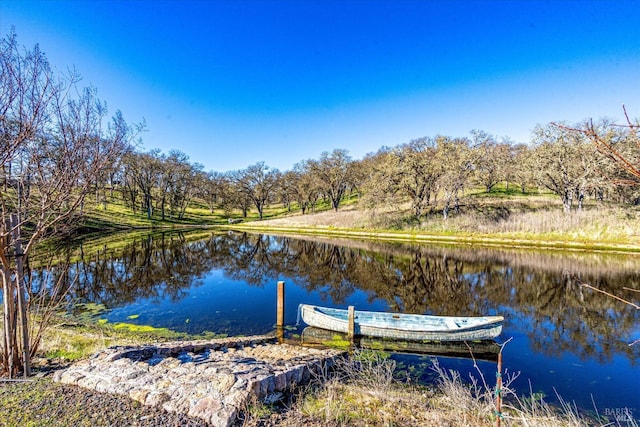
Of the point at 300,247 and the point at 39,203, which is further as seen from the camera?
the point at 300,247

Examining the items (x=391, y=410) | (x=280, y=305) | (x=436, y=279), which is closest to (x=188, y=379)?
(x=391, y=410)

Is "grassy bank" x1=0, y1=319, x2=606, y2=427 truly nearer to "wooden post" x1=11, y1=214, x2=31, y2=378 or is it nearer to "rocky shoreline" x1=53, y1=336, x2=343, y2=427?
"rocky shoreline" x1=53, y1=336, x2=343, y2=427

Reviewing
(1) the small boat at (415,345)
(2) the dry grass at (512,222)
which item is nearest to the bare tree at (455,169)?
(2) the dry grass at (512,222)

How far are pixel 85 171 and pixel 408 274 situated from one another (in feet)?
65.0

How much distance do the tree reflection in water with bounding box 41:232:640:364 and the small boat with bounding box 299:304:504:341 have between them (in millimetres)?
2037

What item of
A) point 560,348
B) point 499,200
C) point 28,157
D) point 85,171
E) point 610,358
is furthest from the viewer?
point 499,200

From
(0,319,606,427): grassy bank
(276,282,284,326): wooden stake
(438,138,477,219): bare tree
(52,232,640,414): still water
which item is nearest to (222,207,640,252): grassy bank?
(52,232,640,414): still water

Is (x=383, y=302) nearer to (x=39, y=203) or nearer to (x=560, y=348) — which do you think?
(x=560, y=348)

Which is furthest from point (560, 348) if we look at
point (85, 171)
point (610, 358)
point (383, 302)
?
point (85, 171)

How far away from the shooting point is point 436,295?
691 inches

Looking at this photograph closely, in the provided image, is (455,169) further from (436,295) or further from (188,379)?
(188,379)

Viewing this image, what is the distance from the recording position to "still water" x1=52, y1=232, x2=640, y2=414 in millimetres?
9836

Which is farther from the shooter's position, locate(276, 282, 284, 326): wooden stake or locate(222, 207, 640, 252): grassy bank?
locate(222, 207, 640, 252): grassy bank

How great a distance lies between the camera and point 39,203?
21.8 ft
